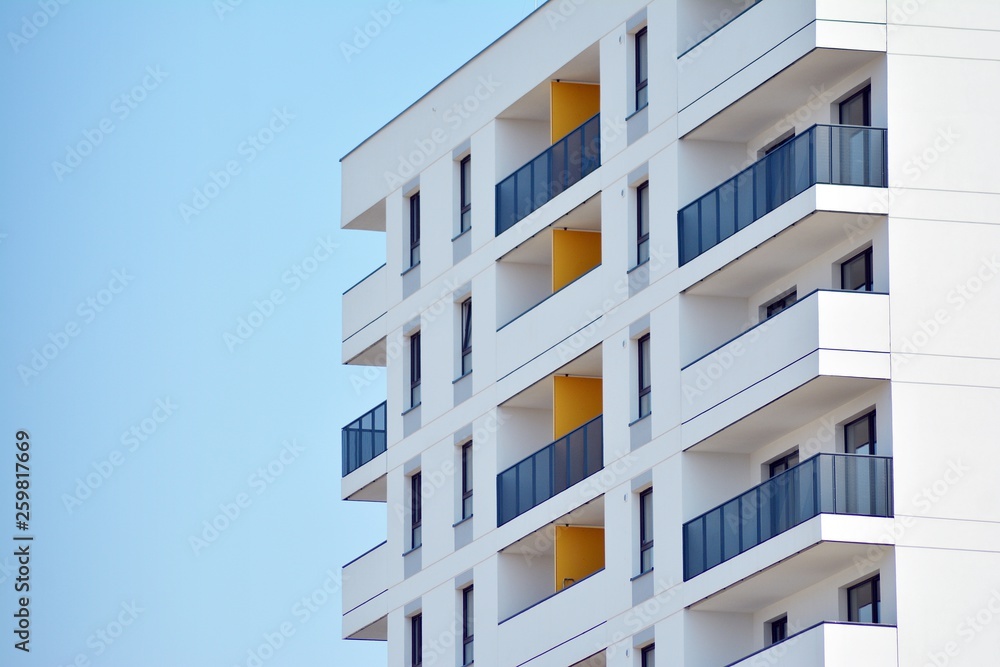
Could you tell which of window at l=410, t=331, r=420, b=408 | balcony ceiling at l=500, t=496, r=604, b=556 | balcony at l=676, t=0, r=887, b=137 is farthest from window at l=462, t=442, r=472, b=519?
balcony at l=676, t=0, r=887, b=137

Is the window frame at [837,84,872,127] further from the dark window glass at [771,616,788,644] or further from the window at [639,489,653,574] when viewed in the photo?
the dark window glass at [771,616,788,644]

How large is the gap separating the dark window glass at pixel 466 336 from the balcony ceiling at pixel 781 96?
32.4 ft

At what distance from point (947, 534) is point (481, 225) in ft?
55.6

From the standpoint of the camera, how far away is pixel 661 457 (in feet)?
183

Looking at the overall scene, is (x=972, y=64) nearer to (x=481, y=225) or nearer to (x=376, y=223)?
(x=481, y=225)

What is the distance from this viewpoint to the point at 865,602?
2014 inches

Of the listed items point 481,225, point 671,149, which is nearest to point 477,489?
point 481,225

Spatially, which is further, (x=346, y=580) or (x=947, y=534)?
(x=346, y=580)

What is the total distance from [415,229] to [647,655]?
15002 mm

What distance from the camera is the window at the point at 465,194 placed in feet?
214

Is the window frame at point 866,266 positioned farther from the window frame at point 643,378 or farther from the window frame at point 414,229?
the window frame at point 414,229

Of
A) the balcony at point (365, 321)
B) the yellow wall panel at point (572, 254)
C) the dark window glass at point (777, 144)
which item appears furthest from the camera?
the balcony at point (365, 321)

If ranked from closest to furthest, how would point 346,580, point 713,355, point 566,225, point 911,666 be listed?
point 911,666 < point 713,355 < point 566,225 < point 346,580

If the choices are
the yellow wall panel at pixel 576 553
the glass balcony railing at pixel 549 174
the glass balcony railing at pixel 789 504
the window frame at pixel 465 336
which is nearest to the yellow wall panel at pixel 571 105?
the glass balcony railing at pixel 549 174
